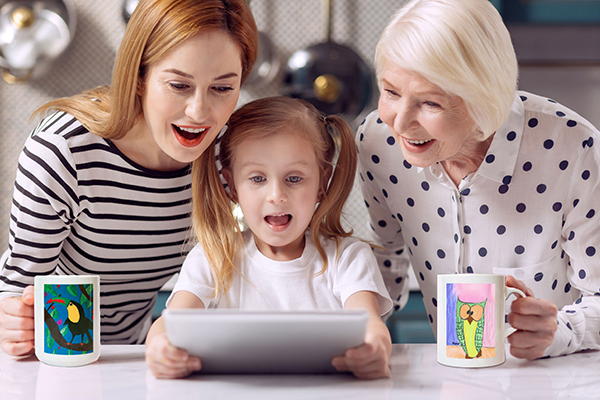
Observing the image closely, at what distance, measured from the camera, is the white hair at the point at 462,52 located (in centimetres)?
90

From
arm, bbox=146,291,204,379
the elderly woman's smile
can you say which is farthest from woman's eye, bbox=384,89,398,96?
arm, bbox=146,291,204,379

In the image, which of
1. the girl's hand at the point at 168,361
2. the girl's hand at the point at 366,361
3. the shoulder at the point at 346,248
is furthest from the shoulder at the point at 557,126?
the girl's hand at the point at 168,361

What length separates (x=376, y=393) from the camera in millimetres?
650

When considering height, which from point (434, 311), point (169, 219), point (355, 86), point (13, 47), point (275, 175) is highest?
point (13, 47)

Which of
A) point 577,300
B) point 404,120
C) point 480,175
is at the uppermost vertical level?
point 404,120

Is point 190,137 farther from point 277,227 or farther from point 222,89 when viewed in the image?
point 277,227

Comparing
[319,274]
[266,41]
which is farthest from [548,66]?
[319,274]

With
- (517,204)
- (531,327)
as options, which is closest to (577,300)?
(517,204)

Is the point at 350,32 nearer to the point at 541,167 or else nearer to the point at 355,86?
the point at 355,86

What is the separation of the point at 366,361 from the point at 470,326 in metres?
0.16

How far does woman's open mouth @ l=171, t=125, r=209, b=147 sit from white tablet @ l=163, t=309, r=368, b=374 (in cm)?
45

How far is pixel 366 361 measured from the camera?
2.28 feet

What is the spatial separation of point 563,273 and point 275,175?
2.16 feet

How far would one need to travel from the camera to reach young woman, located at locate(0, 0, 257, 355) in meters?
1.00
